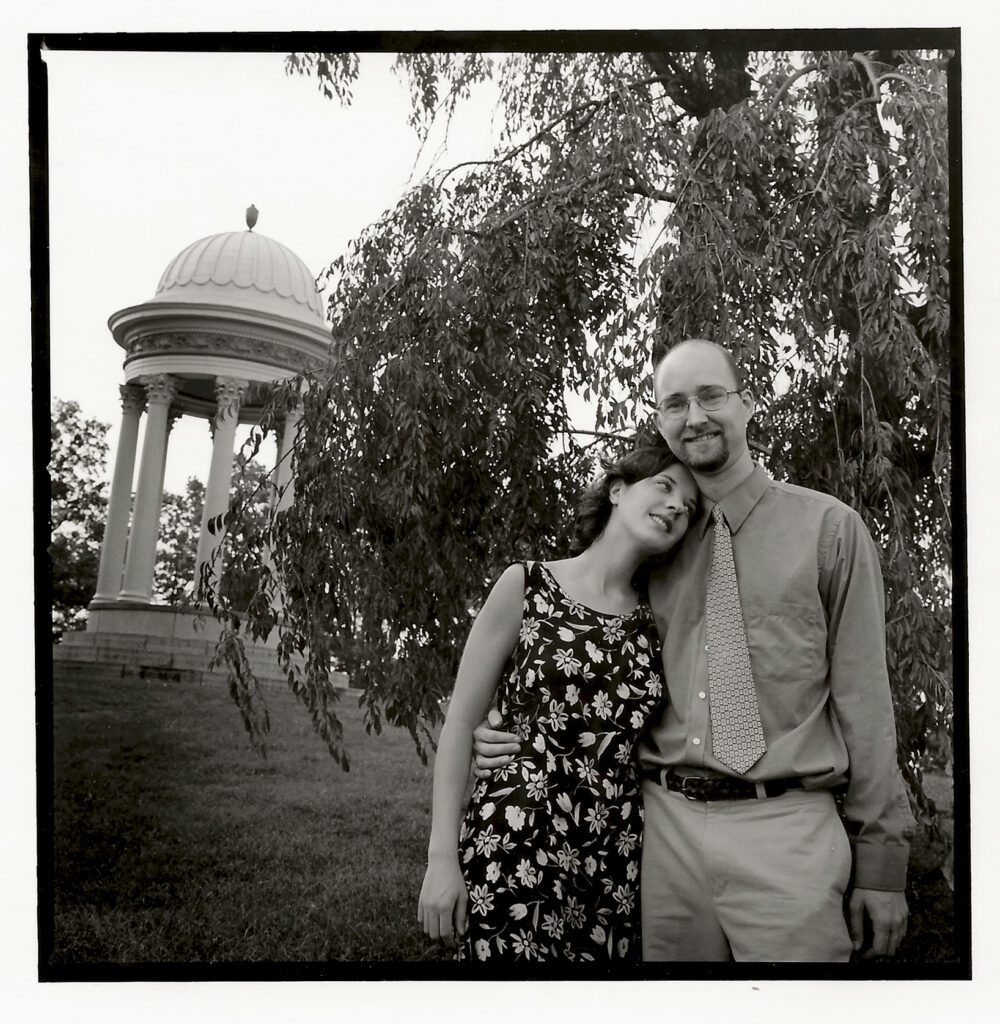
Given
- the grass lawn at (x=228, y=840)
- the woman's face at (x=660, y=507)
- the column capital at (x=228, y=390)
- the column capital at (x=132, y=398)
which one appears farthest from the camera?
the column capital at (x=228, y=390)

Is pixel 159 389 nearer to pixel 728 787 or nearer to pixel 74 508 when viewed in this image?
pixel 74 508

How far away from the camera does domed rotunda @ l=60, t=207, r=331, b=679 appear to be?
111 inches

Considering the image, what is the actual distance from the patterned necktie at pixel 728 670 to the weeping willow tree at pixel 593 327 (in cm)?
79

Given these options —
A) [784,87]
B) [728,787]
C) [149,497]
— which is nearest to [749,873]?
[728,787]

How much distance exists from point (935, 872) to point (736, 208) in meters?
1.92

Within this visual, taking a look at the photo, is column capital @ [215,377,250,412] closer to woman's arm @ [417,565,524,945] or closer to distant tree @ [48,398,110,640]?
distant tree @ [48,398,110,640]

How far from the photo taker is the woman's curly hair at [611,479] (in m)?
2.13

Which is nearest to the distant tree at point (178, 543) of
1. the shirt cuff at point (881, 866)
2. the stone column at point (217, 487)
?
the stone column at point (217, 487)

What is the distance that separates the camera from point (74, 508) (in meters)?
2.70

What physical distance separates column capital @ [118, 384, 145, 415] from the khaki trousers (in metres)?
1.85

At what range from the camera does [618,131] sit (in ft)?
10.1

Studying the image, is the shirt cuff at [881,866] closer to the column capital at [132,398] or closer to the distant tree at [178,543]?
the distant tree at [178,543]

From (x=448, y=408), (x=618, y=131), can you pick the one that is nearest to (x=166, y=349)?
(x=448, y=408)

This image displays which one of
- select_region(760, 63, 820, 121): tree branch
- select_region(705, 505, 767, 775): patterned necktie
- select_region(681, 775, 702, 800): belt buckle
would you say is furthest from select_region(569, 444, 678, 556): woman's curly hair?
select_region(760, 63, 820, 121): tree branch
